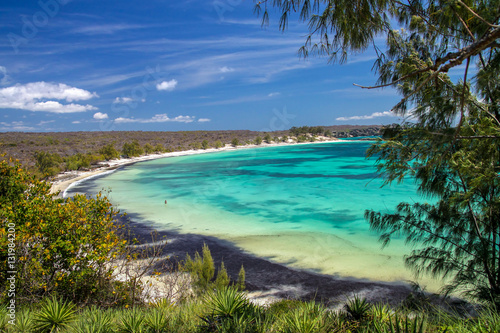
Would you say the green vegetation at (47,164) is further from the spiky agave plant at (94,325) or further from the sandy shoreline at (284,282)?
the spiky agave plant at (94,325)

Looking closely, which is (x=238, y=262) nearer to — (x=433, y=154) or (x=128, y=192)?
(x=433, y=154)

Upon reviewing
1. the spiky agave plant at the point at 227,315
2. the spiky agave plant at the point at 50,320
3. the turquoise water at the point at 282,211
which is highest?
the spiky agave plant at the point at 227,315

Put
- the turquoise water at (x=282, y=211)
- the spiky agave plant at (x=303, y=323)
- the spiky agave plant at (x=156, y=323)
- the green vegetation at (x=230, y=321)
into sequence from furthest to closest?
1. the turquoise water at (x=282, y=211)
2. the spiky agave plant at (x=156, y=323)
3. the green vegetation at (x=230, y=321)
4. the spiky agave plant at (x=303, y=323)

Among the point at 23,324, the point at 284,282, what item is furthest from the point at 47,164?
the point at 23,324

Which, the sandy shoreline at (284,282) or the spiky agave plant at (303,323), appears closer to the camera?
the spiky agave plant at (303,323)

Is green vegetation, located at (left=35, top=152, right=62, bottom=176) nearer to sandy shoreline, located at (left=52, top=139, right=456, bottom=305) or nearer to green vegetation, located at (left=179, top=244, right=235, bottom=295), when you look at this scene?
sandy shoreline, located at (left=52, top=139, right=456, bottom=305)

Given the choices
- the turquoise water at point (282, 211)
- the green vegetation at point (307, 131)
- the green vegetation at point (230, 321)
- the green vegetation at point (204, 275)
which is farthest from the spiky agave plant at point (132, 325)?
the green vegetation at point (307, 131)

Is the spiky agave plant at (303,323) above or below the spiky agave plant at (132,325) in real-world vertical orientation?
above

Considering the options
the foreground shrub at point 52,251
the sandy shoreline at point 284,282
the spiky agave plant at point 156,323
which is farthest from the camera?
the sandy shoreline at point 284,282

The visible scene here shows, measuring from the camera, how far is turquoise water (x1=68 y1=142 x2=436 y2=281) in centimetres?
856

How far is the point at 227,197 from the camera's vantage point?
18016 millimetres

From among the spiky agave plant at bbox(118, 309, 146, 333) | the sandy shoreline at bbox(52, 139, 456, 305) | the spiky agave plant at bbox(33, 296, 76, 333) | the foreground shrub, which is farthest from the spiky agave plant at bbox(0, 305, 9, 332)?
the sandy shoreline at bbox(52, 139, 456, 305)

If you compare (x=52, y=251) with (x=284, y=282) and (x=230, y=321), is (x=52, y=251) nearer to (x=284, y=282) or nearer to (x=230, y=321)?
(x=230, y=321)

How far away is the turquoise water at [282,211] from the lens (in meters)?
8.56
